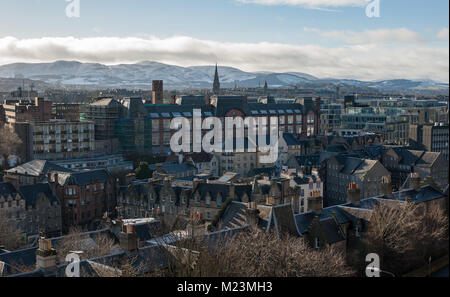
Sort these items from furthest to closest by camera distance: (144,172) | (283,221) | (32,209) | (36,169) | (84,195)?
1. (144,172)
2. (36,169)
3. (84,195)
4. (32,209)
5. (283,221)

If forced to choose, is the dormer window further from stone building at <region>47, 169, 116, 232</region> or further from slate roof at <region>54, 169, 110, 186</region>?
slate roof at <region>54, 169, 110, 186</region>

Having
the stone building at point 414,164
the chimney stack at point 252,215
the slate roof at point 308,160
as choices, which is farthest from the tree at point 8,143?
the chimney stack at point 252,215

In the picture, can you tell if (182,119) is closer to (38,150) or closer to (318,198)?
(38,150)

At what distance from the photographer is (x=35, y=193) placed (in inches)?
2239

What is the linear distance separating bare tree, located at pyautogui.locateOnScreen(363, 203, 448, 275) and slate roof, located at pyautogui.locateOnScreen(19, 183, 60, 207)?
109ft

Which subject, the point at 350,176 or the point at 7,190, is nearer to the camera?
the point at 7,190

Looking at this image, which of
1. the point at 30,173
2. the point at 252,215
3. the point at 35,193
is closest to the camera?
the point at 252,215

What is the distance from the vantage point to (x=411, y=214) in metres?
37.5

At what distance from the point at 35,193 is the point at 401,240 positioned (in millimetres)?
36316

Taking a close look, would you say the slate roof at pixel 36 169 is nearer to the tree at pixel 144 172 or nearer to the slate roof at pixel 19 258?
the tree at pixel 144 172

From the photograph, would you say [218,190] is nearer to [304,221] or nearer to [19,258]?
[304,221]

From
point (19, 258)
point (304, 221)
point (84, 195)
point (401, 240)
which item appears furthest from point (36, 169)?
point (401, 240)

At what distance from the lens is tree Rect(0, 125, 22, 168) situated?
85.6 metres

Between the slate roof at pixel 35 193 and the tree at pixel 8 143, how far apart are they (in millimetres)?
28876
